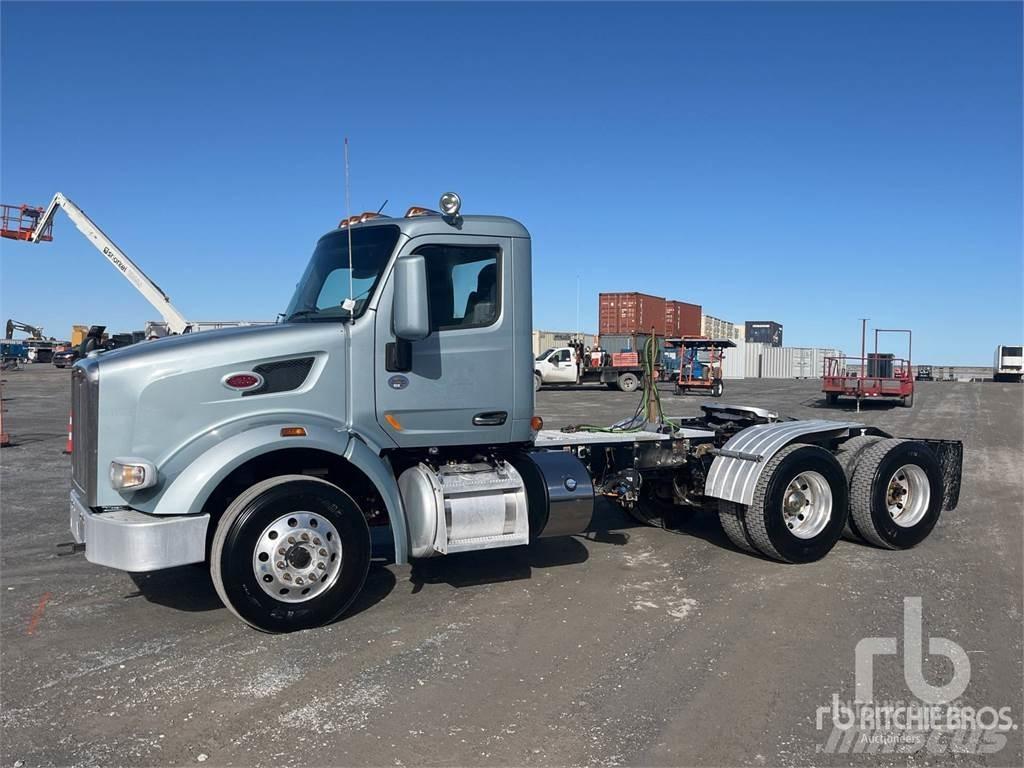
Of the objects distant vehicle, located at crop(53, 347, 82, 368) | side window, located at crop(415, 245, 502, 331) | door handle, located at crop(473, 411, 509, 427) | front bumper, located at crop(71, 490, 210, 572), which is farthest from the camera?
distant vehicle, located at crop(53, 347, 82, 368)

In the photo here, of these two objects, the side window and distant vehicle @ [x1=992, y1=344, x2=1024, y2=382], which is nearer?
the side window

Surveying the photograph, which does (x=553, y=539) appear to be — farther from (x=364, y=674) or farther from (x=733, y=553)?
(x=364, y=674)

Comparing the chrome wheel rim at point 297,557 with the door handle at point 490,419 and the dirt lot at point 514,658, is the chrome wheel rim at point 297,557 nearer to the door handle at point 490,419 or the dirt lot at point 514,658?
the dirt lot at point 514,658

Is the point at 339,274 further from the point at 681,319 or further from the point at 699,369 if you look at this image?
the point at 681,319

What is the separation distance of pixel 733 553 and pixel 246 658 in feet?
14.5

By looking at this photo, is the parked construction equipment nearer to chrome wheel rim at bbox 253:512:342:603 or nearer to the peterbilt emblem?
chrome wheel rim at bbox 253:512:342:603

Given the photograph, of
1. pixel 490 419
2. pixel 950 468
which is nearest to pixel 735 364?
pixel 950 468

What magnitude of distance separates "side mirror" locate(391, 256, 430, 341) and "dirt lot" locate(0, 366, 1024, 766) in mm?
2006

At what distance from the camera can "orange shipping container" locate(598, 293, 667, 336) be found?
4212 centimetres

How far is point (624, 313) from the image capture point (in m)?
42.4

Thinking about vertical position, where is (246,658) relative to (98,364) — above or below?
below

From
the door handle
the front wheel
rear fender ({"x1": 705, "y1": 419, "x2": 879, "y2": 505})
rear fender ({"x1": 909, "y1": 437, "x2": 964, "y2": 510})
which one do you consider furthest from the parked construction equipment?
the door handle

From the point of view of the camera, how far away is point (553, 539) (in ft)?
25.3

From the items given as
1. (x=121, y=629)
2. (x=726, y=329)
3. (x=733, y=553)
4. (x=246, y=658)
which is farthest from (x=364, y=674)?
(x=726, y=329)
